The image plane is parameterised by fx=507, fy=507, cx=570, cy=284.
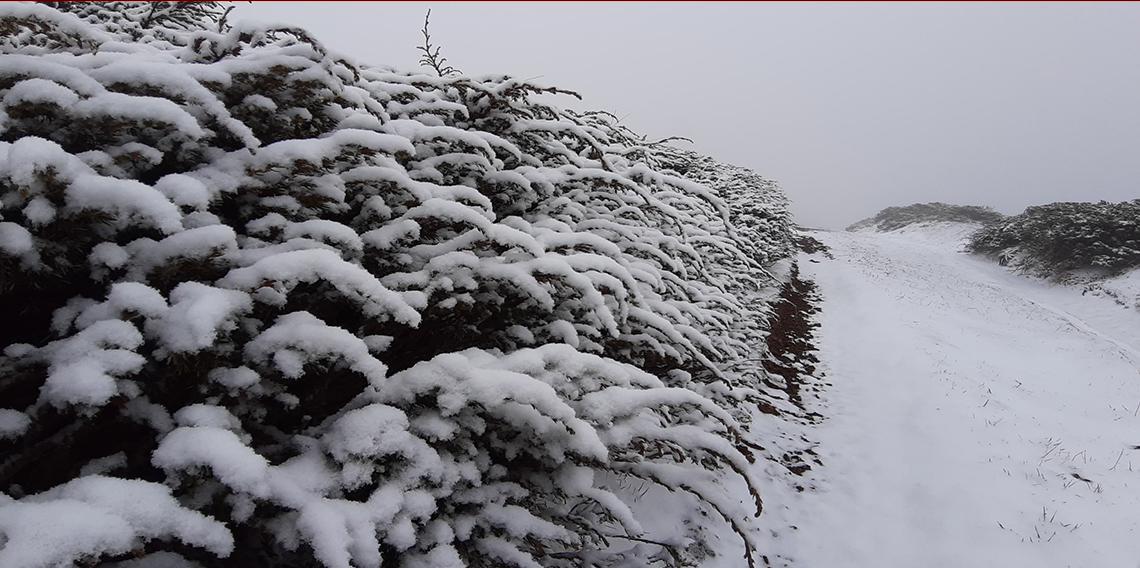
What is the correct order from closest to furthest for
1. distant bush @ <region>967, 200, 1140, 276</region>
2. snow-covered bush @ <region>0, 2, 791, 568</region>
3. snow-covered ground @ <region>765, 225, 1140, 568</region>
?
1. snow-covered bush @ <region>0, 2, 791, 568</region>
2. snow-covered ground @ <region>765, 225, 1140, 568</region>
3. distant bush @ <region>967, 200, 1140, 276</region>

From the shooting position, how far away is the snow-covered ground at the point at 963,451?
3141 mm

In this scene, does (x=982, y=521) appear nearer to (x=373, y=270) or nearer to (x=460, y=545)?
(x=460, y=545)

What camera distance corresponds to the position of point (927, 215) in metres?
39.1

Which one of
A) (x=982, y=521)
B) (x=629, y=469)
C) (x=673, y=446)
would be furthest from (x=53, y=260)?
(x=982, y=521)

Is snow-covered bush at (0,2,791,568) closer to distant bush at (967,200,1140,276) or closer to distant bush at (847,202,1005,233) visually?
distant bush at (967,200,1140,276)

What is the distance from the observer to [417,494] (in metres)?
1.63

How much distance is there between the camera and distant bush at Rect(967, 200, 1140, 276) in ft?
52.6

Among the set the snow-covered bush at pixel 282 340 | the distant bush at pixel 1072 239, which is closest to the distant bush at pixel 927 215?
the distant bush at pixel 1072 239

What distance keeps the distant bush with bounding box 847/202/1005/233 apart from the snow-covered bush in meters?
39.4

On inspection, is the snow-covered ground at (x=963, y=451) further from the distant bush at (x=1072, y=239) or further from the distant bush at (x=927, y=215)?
the distant bush at (x=927, y=215)

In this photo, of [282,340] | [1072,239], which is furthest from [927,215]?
[282,340]

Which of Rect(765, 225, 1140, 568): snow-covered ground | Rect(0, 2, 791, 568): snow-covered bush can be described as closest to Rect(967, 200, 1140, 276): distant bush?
Rect(765, 225, 1140, 568): snow-covered ground

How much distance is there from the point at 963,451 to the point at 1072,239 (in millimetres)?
19133

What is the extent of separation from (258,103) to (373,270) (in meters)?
0.81
